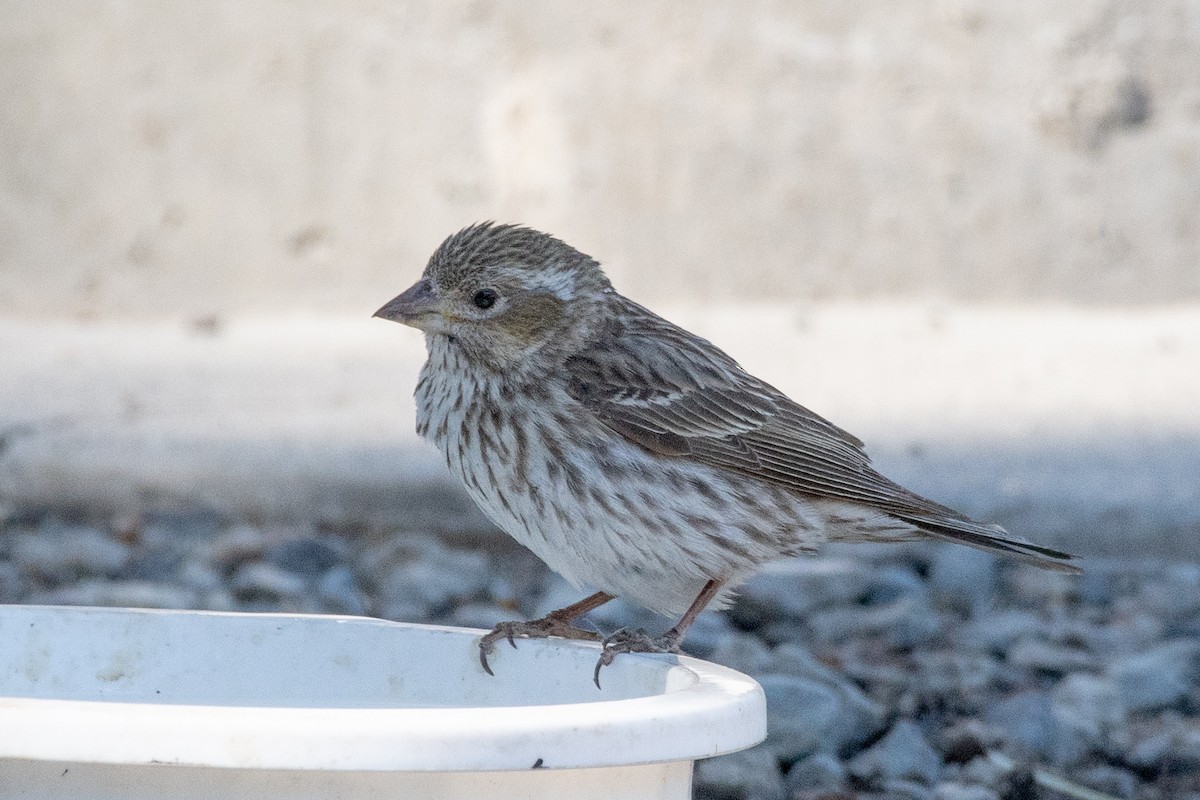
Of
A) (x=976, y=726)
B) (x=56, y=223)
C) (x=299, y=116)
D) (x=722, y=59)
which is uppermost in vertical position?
(x=722, y=59)

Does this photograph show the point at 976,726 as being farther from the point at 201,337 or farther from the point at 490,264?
the point at 201,337

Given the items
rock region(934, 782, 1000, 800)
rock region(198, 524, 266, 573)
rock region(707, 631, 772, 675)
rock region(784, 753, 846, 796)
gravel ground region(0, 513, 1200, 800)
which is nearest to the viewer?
rock region(934, 782, 1000, 800)

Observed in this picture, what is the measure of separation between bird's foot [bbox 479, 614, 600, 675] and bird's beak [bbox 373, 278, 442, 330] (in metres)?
0.64

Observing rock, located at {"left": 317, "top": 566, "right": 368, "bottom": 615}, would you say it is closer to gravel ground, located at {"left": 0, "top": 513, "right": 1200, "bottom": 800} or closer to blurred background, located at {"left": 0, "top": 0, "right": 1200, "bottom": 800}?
gravel ground, located at {"left": 0, "top": 513, "right": 1200, "bottom": 800}

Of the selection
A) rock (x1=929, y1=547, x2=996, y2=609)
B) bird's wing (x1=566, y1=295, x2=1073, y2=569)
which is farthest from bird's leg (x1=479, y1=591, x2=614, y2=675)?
rock (x1=929, y1=547, x2=996, y2=609)

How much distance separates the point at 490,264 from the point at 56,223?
5792mm

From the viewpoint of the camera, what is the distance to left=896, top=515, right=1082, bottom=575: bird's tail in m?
3.41

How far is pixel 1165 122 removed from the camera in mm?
8484

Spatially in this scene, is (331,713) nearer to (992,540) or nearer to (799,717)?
(992,540)

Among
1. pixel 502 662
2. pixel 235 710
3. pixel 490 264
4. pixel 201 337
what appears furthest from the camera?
pixel 201 337

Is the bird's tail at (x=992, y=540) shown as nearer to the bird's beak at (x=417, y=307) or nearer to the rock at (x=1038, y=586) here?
the bird's beak at (x=417, y=307)

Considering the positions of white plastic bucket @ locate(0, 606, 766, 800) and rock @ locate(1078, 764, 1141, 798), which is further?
rock @ locate(1078, 764, 1141, 798)

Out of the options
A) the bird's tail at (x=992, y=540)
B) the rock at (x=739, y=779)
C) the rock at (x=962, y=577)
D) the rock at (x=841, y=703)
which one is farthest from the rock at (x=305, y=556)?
the bird's tail at (x=992, y=540)

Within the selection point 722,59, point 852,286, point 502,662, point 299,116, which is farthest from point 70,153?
point 502,662
